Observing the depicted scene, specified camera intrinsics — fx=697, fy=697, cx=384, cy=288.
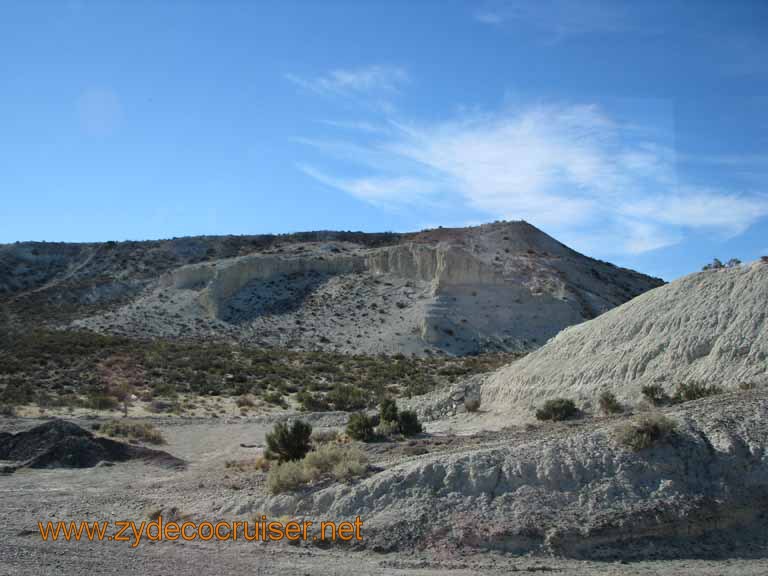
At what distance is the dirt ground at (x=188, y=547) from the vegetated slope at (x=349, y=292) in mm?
35286

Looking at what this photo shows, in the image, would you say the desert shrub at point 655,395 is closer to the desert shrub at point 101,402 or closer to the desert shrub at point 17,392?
the desert shrub at point 101,402

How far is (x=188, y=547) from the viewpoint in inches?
366

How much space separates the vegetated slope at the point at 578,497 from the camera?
8.80 m

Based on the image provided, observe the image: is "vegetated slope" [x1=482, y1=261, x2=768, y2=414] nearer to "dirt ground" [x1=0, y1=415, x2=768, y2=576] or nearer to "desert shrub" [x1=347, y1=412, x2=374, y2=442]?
"desert shrub" [x1=347, y1=412, x2=374, y2=442]

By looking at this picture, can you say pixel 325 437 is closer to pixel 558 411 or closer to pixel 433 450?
pixel 433 450

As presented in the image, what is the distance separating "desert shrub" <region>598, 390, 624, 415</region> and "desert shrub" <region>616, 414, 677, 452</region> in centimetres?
494

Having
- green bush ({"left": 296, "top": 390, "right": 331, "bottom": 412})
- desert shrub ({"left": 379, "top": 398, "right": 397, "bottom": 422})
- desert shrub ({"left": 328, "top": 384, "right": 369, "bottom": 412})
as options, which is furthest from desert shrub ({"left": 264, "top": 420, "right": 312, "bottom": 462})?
green bush ({"left": 296, "top": 390, "right": 331, "bottom": 412})

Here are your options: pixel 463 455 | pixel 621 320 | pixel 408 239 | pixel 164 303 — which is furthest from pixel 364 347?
pixel 463 455

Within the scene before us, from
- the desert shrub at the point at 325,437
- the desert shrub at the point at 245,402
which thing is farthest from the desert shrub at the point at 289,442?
the desert shrub at the point at 245,402

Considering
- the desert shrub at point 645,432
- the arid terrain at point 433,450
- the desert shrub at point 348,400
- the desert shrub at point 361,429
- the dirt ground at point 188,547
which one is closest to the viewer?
the dirt ground at point 188,547

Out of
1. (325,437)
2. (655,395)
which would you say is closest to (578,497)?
(655,395)

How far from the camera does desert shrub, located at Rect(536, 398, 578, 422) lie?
16.0 m

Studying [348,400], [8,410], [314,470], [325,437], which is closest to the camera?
[314,470]

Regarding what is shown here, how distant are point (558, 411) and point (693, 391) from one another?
3.05 meters
